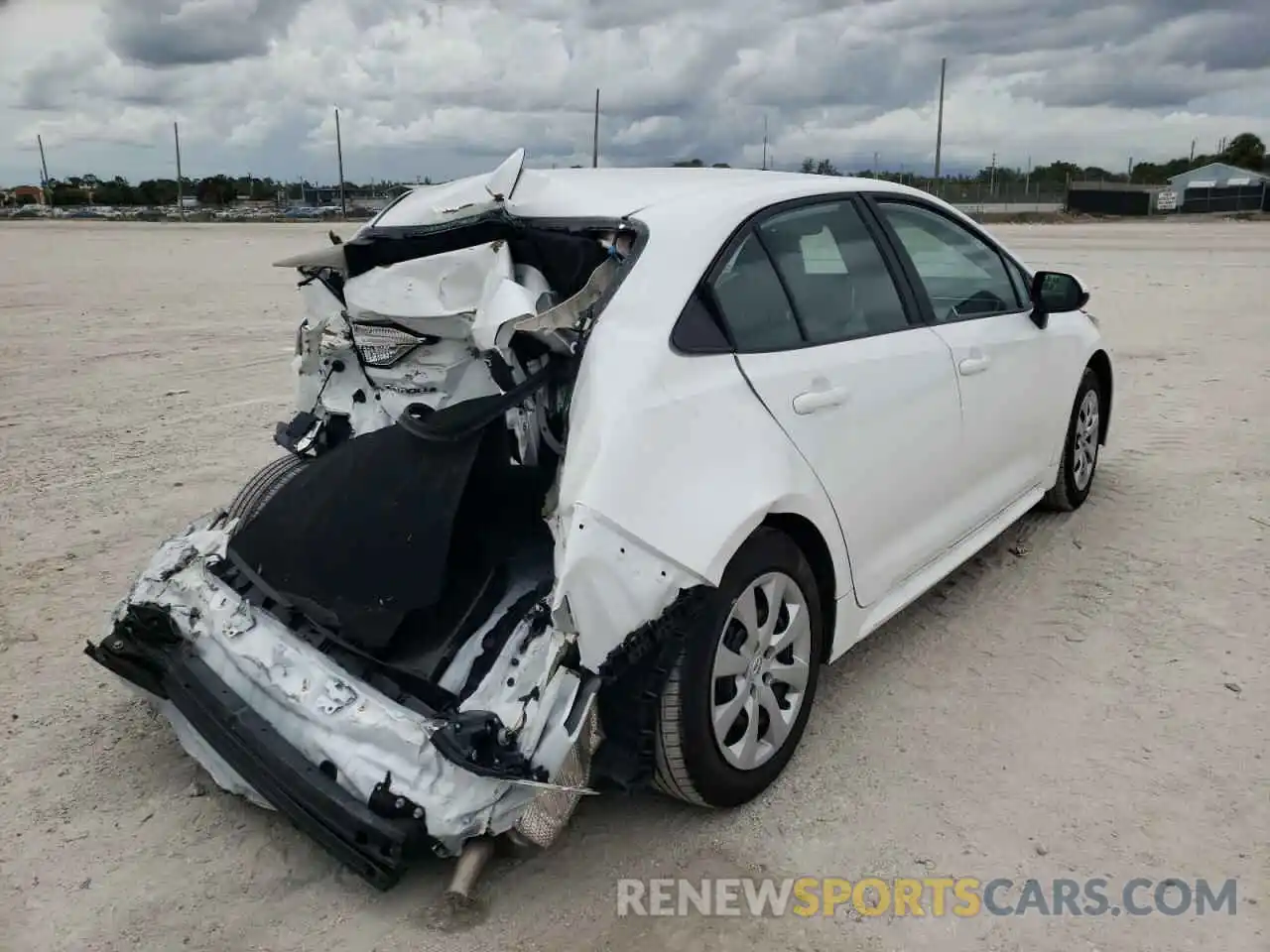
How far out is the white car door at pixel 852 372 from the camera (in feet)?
10.3

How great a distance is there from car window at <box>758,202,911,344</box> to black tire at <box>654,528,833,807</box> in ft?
2.49

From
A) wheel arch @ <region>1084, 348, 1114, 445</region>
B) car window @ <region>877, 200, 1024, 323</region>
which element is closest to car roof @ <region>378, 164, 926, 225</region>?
car window @ <region>877, 200, 1024, 323</region>

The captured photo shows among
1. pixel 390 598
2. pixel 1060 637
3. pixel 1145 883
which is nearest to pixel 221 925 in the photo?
pixel 390 598

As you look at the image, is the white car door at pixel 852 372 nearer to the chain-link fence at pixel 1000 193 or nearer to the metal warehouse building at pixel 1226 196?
the chain-link fence at pixel 1000 193

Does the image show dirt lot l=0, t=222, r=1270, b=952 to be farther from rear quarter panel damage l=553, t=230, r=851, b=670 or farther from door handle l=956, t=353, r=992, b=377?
door handle l=956, t=353, r=992, b=377

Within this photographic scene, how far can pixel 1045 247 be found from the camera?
76.6ft

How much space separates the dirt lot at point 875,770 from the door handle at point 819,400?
1.12 metres

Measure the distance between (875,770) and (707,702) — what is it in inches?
30.7

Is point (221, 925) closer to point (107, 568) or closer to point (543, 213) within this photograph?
point (543, 213)

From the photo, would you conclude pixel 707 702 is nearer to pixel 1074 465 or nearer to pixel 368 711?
pixel 368 711

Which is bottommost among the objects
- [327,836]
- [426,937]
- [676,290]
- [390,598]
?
[426,937]

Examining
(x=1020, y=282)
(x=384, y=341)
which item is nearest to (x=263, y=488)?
(x=384, y=341)

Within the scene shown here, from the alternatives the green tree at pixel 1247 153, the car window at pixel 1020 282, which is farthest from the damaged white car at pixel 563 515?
the green tree at pixel 1247 153

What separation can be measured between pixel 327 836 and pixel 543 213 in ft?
6.30
